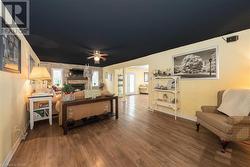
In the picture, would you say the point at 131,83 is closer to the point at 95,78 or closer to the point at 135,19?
the point at 95,78

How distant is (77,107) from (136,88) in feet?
25.1

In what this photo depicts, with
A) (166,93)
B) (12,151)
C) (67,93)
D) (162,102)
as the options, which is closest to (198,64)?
(166,93)

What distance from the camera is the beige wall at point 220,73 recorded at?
2.73 m

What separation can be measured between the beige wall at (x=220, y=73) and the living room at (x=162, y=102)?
0.02m

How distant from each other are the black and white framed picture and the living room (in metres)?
0.02

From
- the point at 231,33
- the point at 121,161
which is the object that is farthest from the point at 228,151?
the point at 231,33

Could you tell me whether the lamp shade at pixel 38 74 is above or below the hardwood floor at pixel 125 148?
above

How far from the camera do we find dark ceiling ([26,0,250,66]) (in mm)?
1728

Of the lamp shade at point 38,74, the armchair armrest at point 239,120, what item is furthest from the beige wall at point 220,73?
the lamp shade at point 38,74

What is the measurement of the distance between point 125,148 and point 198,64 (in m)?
2.99

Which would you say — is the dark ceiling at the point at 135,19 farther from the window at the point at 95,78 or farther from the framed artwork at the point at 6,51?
the window at the point at 95,78

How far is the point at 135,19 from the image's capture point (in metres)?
2.15

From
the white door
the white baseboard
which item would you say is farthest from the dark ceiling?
the white door

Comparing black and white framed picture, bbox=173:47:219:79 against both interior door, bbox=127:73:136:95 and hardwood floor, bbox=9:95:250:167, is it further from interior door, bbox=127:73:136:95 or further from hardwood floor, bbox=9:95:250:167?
interior door, bbox=127:73:136:95
